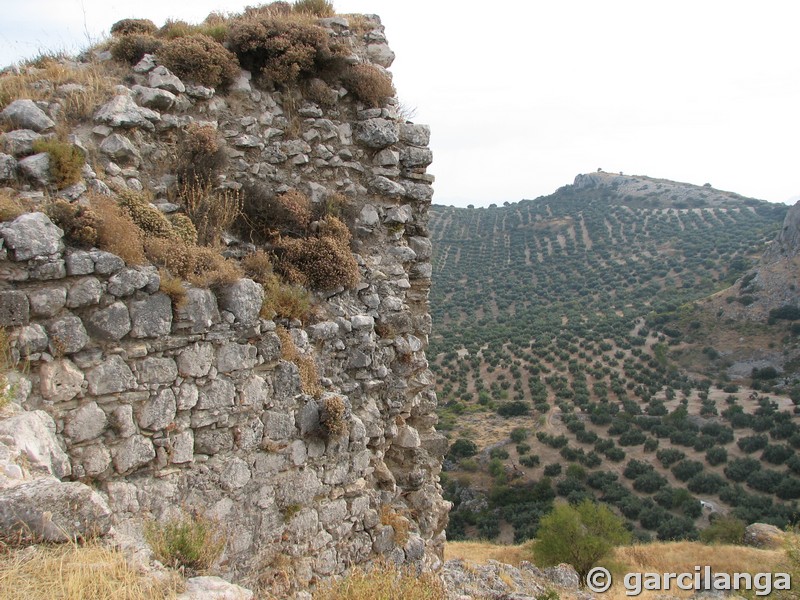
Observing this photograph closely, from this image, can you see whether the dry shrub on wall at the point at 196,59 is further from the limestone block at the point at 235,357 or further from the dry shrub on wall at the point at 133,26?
the limestone block at the point at 235,357

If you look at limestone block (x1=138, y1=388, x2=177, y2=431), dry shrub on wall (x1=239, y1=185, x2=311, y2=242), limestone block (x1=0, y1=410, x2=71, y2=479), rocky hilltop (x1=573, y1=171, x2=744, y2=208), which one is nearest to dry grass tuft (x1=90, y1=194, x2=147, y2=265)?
limestone block (x1=138, y1=388, x2=177, y2=431)

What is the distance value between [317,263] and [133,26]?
192 inches

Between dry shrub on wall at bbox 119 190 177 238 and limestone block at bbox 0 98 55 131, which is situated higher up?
limestone block at bbox 0 98 55 131

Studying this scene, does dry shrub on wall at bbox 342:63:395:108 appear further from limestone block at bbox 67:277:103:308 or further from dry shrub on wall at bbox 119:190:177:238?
limestone block at bbox 67:277:103:308

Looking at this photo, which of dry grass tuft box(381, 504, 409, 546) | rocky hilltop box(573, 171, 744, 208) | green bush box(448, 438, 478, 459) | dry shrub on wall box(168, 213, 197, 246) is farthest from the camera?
rocky hilltop box(573, 171, 744, 208)

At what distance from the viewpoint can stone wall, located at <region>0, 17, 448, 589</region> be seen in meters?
4.25

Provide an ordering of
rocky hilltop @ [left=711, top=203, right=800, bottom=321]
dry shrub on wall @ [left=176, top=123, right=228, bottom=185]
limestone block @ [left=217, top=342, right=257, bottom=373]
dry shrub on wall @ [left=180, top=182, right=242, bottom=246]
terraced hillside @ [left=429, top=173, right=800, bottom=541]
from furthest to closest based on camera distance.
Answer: rocky hilltop @ [left=711, top=203, right=800, bottom=321]
terraced hillside @ [left=429, top=173, right=800, bottom=541]
dry shrub on wall @ [left=176, top=123, right=228, bottom=185]
dry shrub on wall @ [left=180, top=182, right=242, bottom=246]
limestone block @ [left=217, top=342, right=257, bottom=373]

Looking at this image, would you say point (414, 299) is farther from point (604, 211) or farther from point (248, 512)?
point (604, 211)

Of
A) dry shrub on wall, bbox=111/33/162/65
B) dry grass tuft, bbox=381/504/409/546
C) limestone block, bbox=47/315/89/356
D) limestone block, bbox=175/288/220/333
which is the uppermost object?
dry shrub on wall, bbox=111/33/162/65

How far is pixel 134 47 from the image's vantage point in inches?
264

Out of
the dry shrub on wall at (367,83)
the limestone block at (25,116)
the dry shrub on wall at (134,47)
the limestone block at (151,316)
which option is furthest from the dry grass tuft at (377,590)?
the dry shrub on wall at (134,47)

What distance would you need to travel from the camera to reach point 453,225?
228 ft

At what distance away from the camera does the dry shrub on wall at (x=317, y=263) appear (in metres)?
6.23

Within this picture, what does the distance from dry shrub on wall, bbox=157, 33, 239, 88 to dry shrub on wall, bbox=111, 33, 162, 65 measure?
197 mm
